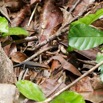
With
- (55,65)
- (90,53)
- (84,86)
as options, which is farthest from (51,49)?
(84,86)

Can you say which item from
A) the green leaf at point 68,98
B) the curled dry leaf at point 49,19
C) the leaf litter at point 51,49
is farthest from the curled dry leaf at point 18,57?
the green leaf at point 68,98

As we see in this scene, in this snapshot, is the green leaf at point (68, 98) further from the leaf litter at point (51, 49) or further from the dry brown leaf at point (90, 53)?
the dry brown leaf at point (90, 53)

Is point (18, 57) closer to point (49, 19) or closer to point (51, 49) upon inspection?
point (51, 49)

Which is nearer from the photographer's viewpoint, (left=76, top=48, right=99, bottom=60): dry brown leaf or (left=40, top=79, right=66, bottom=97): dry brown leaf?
(left=40, top=79, right=66, bottom=97): dry brown leaf

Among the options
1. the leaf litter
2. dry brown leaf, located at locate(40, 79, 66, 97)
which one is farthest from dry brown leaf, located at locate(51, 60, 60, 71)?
dry brown leaf, located at locate(40, 79, 66, 97)

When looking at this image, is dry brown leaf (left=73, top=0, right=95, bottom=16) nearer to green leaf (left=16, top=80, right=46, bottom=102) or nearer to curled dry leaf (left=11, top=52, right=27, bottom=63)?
curled dry leaf (left=11, top=52, right=27, bottom=63)

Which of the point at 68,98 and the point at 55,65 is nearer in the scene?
the point at 68,98
